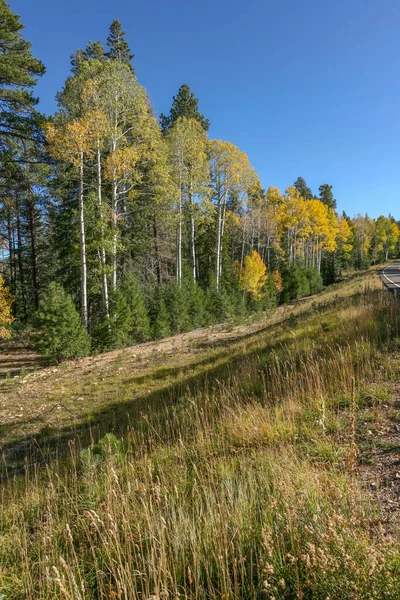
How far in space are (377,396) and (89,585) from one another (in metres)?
3.51

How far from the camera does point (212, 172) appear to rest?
21.1 m

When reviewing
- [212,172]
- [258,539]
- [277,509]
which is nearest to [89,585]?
[258,539]

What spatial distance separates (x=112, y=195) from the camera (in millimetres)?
14344

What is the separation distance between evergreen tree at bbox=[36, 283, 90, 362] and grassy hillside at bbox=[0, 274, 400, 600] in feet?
31.9

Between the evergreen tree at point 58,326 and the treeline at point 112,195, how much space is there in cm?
6

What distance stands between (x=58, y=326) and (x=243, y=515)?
12.7 meters

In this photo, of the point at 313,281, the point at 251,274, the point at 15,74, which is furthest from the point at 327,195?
the point at 15,74

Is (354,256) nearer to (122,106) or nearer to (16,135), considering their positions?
(122,106)

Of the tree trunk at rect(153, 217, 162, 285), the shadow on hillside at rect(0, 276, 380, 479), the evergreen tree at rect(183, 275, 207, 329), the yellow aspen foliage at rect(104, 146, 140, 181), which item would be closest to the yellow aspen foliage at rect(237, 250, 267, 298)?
the evergreen tree at rect(183, 275, 207, 329)

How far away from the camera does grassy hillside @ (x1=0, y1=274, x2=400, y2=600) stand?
1509 mm

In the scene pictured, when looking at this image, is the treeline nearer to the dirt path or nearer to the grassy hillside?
the dirt path

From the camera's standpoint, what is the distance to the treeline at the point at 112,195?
12.2 meters

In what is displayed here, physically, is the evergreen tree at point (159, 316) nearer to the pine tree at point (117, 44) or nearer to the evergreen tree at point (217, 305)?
the evergreen tree at point (217, 305)

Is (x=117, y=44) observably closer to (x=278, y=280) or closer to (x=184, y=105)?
(x=184, y=105)
